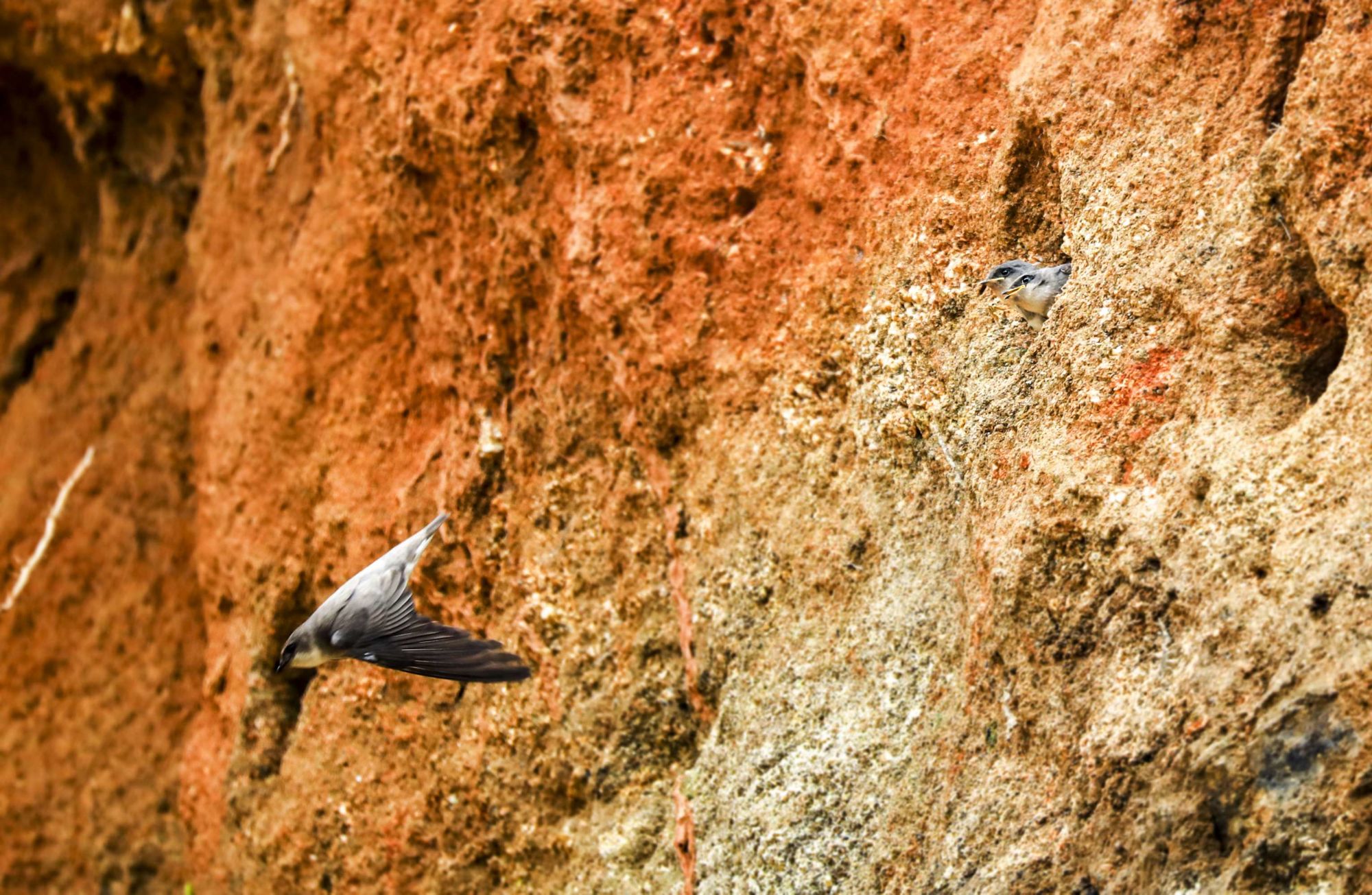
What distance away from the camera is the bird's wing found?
3.39 meters

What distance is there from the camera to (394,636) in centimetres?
361

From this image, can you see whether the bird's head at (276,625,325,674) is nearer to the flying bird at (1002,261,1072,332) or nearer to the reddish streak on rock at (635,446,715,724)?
the reddish streak on rock at (635,446,715,724)

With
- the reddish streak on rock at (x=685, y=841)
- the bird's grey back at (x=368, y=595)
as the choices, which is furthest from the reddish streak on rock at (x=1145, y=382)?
the bird's grey back at (x=368, y=595)

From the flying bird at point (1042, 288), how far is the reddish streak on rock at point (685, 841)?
151 cm

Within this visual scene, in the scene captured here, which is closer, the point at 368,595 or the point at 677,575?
the point at 368,595

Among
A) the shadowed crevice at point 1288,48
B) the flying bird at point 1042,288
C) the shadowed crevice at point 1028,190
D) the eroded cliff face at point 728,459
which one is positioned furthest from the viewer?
the shadowed crevice at point 1028,190

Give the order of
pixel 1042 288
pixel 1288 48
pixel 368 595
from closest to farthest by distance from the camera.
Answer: pixel 1288 48, pixel 1042 288, pixel 368 595

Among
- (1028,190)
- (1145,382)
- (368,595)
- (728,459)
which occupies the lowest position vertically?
(368,595)

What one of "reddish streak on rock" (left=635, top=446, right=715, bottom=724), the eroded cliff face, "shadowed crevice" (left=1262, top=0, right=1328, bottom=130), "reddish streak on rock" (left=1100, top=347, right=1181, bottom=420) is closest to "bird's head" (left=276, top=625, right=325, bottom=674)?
the eroded cliff face

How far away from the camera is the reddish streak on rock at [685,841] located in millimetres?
3551

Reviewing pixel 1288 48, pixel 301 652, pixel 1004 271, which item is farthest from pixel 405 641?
pixel 1288 48

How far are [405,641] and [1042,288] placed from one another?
1771mm

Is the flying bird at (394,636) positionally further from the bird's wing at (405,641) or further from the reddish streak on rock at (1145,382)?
the reddish streak on rock at (1145,382)

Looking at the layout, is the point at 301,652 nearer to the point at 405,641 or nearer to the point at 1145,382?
the point at 405,641
